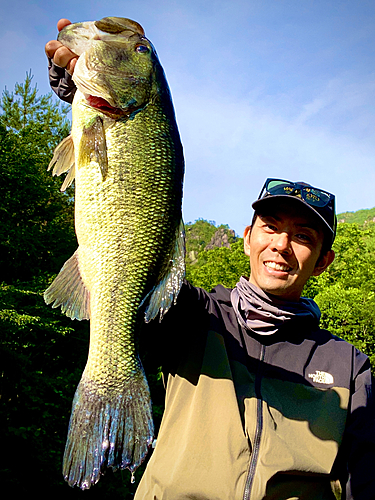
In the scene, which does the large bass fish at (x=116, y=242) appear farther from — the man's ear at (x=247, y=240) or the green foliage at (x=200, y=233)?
the green foliage at (x=200, y=233)

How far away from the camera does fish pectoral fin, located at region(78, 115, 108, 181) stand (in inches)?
70.6

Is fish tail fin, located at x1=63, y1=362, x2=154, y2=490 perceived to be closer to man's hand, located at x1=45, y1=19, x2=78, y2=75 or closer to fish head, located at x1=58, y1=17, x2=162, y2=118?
fish head, located at x1=58, y1=17, x2=162, y2=118

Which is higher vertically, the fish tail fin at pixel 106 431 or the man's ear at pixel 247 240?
the man's ear at pixel 247 240

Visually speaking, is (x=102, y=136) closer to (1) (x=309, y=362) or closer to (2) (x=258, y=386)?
(2) (x=258, y=386)

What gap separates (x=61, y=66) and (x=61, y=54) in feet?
0.22

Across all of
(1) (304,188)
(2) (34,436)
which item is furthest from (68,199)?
(1) (304,188)

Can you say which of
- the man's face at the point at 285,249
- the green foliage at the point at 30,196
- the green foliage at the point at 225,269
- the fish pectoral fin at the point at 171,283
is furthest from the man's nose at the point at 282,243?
the green foliage at the point at 225,269

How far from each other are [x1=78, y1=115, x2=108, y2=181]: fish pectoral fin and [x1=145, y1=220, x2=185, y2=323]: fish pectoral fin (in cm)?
45

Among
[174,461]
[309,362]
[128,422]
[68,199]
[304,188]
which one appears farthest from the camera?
[68,199]

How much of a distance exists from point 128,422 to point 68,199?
61.5 ft

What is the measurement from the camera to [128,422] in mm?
1677

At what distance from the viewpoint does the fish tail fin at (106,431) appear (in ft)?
5.30

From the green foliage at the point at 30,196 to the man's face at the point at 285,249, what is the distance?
40.2 feet

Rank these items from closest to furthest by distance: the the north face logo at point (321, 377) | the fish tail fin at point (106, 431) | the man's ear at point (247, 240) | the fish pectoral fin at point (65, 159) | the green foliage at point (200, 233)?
the fish tail fin at point (106, 431) < the fish pectoral fin at point (65, 159) < the the north face logo at point (321, 377) < the man's ear at point (247, 240) < the green foliage at point (200, 233)
